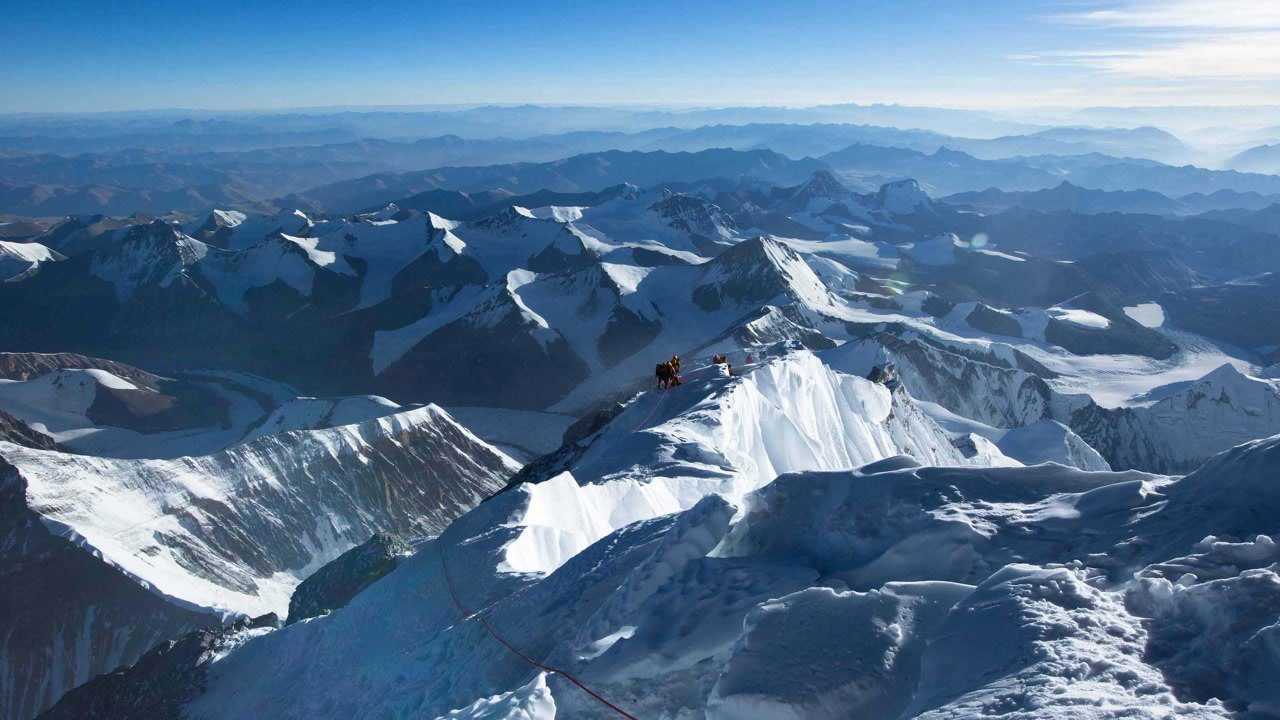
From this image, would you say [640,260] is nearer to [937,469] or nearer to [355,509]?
[355,509]

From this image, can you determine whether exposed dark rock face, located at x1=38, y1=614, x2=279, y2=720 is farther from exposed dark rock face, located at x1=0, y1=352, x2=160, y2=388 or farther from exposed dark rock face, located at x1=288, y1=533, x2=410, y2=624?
exposed dark rock face, located at x1=0, y1=352, x2=160, y2=388

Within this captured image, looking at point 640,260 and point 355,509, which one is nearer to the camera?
point 355,509

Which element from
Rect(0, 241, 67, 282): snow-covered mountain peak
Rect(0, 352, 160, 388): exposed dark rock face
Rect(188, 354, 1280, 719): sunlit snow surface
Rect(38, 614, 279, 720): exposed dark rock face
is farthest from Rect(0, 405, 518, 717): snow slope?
Rect(0, 241, 67, 282): snow-covered mountain peak

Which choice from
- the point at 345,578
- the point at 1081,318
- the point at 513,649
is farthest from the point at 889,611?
the point at 1081,318

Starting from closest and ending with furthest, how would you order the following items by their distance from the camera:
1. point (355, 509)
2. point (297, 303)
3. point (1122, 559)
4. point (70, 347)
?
point (1122, 559)
point (355, 509)
point (70, 347)
point (297, 303)

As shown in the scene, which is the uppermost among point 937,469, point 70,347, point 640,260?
point 937,469

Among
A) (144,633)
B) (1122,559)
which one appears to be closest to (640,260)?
(144,633)

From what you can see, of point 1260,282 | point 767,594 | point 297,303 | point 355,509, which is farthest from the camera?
point 1260,282
